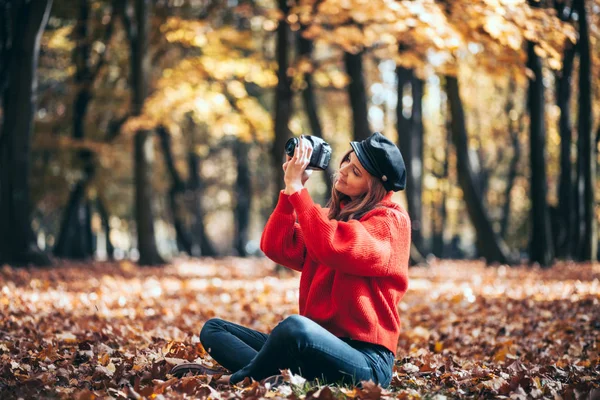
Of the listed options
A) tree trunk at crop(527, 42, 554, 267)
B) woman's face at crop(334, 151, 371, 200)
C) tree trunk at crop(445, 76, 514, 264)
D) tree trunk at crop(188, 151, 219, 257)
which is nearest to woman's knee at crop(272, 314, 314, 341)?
woman's face at crop(334, 151, 371, 200)

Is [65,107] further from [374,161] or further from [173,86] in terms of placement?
[374,161]

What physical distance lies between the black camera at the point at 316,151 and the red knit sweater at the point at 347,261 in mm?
255

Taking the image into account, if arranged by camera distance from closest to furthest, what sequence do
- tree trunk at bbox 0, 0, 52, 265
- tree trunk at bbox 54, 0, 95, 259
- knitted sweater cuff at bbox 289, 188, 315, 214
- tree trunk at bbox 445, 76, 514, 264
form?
knitted sweater cuff at bbox 289, 188, 315, 214 < tree trunk at bbox 0, 0, 52, 265 < tree trunk at bbox 445, 76, 514, 264 < tree trunk at bbox 54, 0, 95, 259

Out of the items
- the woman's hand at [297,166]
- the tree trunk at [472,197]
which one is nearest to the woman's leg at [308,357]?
the woman's hand at [297,166]

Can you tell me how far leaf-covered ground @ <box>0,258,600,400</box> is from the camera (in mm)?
3795

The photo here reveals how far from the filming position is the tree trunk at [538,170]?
1425 cm

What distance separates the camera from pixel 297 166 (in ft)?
12.0

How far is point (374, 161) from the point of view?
12.3ft

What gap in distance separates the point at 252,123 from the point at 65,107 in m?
5.38

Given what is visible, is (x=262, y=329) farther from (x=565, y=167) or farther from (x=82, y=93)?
(x=82, y=93)

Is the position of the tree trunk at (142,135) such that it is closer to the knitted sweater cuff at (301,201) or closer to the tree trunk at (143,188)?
the tree trunk at (143,188)

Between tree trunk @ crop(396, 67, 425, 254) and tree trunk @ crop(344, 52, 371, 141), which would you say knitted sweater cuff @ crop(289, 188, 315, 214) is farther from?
tree trunk @ crop(396, 67, 425, 254)

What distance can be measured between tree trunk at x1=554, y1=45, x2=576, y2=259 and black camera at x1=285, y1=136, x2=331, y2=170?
13040 mm

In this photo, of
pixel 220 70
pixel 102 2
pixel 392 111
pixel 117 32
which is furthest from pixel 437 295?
pixel 392 111
